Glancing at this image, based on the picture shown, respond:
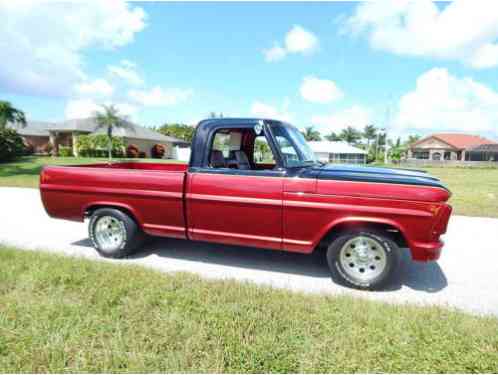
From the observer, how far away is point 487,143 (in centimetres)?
5728

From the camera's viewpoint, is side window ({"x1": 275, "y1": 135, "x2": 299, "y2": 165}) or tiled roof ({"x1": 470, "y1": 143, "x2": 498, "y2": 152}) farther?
tiled roof ({"x1": 470, "y1": 143, "x2": 498, "y2": 152})

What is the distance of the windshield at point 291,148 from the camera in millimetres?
4136

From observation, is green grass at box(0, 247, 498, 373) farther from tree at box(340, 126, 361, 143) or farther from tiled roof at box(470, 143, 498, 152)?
tree at box(340, 126, 361, 143)

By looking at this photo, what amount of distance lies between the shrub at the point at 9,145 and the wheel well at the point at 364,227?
29777 mm

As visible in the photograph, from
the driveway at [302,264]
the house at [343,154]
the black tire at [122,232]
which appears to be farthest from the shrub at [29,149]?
the house at [343,154]

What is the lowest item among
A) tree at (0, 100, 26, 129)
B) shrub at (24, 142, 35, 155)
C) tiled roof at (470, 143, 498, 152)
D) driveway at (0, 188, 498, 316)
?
driveway at (0, 188, 498, 316)

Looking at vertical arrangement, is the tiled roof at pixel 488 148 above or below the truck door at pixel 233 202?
above

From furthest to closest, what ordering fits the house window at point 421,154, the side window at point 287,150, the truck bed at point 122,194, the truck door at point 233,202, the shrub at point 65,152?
the house window at point 421,154, the shrub at point 65,152, the truck bed at point 122,194, the side window at point 287,150, the truck door at point 233,202

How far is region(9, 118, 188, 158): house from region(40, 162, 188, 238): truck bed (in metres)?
36.9

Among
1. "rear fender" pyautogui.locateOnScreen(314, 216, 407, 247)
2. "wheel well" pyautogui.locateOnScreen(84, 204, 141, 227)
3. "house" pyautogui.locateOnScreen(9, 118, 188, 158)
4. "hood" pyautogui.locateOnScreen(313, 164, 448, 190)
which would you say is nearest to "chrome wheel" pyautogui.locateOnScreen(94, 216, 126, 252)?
"wheel well" pyautogui.locateOnScreen(84, 204, 141, 227)

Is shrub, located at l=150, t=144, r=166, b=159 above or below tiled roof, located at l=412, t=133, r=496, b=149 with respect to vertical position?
below

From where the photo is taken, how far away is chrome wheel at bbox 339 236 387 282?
12.5 feet

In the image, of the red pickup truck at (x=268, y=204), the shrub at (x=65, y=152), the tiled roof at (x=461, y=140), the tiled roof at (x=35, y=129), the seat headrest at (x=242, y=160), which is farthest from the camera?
the tiled roof at (x=461, y=140)

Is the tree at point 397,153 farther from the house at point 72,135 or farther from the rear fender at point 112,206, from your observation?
the rear fender at point 112,206
